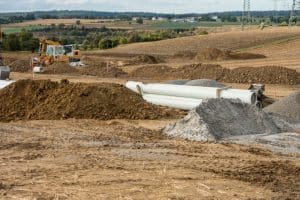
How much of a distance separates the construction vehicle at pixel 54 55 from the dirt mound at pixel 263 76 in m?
13.4

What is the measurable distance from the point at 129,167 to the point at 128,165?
0.57ft

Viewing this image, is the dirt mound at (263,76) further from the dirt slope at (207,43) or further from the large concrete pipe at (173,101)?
the dirt slope at (207,43)

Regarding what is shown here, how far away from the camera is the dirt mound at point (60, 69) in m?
37.3

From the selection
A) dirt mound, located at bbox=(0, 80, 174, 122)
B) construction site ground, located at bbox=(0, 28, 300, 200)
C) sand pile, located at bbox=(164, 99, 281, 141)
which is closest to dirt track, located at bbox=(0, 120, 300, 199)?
construction site ground, located at bbox=(0, 28, 300, 200)

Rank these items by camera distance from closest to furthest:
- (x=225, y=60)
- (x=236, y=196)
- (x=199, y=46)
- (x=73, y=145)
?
1. (x=236, y=196)
2. (x=73, y=145)
3. (x=225, y=60)
4. (x=199, y=46)

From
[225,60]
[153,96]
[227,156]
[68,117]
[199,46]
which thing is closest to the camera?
[227,156]

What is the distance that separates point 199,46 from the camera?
65.3 meters

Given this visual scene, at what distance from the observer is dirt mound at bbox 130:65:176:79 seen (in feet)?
111

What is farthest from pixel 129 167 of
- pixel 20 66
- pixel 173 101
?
pixel 20 66

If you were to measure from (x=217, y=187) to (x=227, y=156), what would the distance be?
2.78 metres

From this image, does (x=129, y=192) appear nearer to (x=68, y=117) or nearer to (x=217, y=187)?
(x=217, y=187)

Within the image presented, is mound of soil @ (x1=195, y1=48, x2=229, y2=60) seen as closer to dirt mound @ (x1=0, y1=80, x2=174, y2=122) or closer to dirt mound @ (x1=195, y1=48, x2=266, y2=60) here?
dirt mound @ (x1=195, y1=48, x2=266, y2=60)

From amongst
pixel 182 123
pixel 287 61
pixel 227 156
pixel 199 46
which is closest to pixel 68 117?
pixel 182 123

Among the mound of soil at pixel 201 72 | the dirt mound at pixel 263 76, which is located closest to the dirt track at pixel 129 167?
the dirt mound at pixel 263 76
